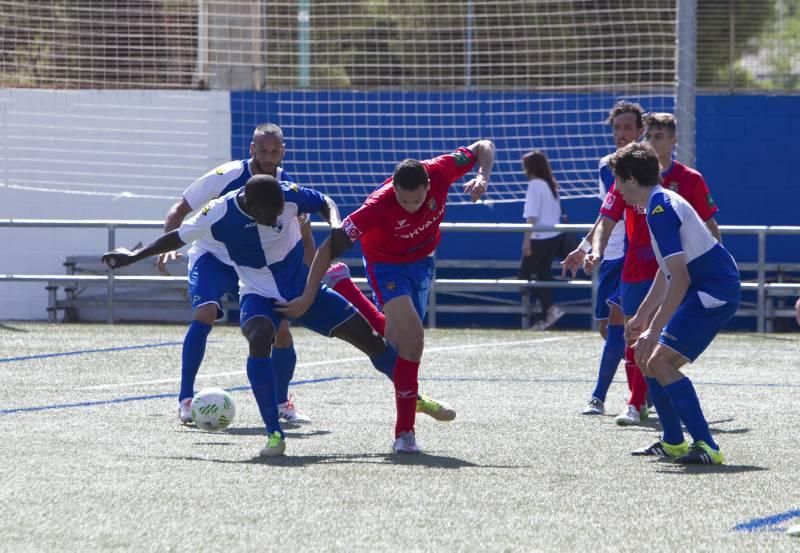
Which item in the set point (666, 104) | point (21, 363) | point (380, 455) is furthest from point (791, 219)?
point (380, 455)

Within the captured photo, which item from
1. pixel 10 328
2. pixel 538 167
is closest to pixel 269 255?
pixel 10 328

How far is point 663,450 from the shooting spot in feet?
23.2

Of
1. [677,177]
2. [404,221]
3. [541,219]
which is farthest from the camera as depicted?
[541,219]

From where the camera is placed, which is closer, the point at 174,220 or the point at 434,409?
the point at 434,409

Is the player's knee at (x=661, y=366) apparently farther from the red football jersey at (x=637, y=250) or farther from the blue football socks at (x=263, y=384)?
the blue football socks at (x=263, y=384)

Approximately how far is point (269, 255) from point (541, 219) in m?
8.20

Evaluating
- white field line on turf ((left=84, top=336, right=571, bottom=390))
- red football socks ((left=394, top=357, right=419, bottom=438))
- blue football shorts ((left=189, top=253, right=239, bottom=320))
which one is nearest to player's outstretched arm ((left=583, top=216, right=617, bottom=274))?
red football socks ((left=394, top=357, right=419, bottom=438))

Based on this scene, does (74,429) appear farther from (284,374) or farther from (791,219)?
(791,219)

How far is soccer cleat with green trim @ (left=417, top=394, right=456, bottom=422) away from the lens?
790 centimetres

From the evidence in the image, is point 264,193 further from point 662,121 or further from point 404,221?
point 662,121

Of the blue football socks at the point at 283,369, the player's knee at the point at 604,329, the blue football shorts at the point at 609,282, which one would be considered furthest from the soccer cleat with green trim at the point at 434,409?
the player's knee at the point at 604,329

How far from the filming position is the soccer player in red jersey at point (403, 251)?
725 centimetres

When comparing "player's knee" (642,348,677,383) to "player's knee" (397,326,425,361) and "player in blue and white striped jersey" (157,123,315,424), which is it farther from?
"player in blue and white striped jersey" (157,123,315,424)

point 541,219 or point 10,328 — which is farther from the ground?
point 541,219
